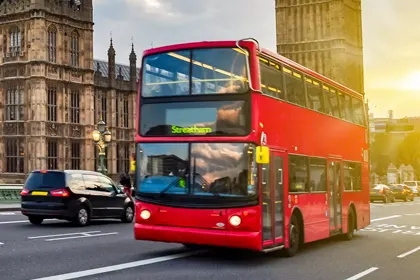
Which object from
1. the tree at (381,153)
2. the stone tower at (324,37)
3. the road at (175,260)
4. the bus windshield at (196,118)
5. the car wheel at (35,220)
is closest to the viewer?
the road at (175,260)

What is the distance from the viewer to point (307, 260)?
11859mm

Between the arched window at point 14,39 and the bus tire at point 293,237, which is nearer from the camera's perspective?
the bus tire at point 293,237

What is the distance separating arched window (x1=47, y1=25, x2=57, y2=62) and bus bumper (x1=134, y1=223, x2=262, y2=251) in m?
41.1

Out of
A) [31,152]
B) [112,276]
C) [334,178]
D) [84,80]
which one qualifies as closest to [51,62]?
[84,80]

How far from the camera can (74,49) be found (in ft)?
170

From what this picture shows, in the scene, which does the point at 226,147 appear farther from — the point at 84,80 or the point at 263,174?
the point at 84,80

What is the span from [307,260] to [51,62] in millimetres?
41004

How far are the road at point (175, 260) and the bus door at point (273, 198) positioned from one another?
0.54 metres

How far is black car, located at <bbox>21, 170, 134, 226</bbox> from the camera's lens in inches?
708

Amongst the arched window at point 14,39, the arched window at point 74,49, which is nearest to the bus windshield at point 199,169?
the arched window at point 14,39

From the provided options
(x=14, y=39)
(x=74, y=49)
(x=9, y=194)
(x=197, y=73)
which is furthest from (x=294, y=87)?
(x=74, y=49)

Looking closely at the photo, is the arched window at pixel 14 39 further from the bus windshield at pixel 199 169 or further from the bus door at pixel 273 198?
the bus door at pixel 273 198

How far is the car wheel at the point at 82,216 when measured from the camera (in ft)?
60.0

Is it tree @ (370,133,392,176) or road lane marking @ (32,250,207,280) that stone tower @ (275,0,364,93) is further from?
road lane marking @ (32,250,207,280)
